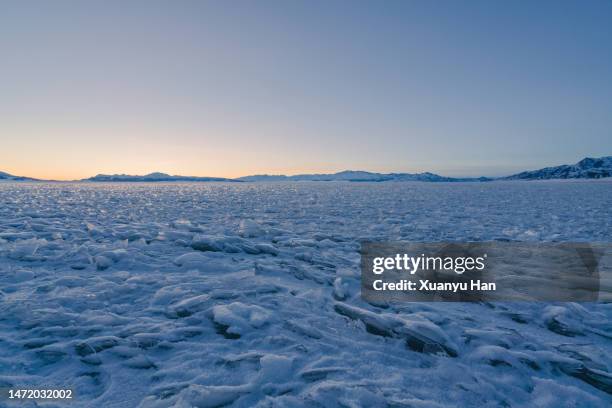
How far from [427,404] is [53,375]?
2.76 meters

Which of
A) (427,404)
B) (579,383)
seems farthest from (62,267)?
(579,383)

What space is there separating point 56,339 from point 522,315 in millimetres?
4961

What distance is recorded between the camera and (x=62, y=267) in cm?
501

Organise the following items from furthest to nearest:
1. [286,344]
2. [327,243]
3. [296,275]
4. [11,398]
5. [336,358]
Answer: [327,243] → [296,275] → [286,344] → [336,358] → [11,398]

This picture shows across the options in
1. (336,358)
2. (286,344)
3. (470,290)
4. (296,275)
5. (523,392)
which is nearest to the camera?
(523,392)

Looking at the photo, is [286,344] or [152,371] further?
[286,344]

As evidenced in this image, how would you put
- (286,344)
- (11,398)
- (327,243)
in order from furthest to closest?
(327,243) < (286,344) < (11,398)

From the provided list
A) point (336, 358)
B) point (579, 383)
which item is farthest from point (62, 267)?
point (579, 383)

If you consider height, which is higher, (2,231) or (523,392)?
(2,231)

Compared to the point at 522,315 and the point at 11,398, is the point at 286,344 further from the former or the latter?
the point at 522,315

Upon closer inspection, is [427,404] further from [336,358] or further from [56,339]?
[56,339]

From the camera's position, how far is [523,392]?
7.77 ft

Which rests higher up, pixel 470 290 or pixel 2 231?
pixel 2 231

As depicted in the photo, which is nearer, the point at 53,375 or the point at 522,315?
the point at 53,375
